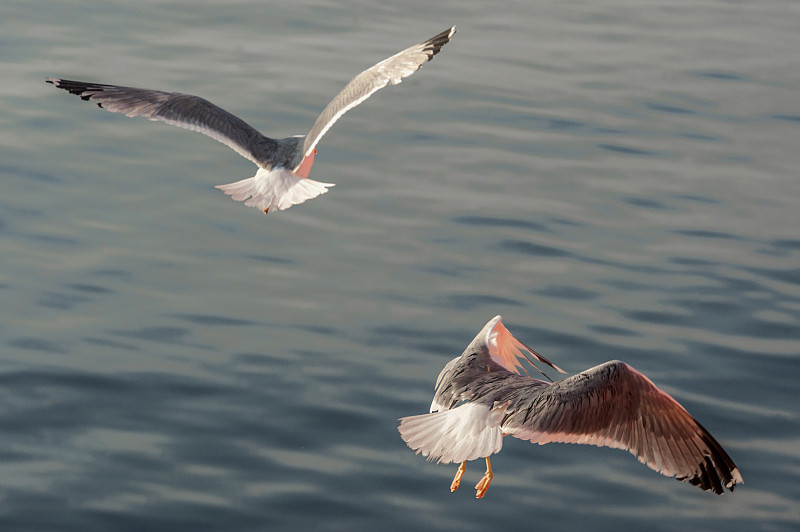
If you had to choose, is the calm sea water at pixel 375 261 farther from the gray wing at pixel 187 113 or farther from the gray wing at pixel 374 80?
the gray wing at pixel 374 80

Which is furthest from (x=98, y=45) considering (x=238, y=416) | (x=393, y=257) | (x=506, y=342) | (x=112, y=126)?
(x=506, y=342)

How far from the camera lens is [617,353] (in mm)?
13875

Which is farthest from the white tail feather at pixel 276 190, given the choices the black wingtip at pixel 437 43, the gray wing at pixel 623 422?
the gray wing at pixel 623 422

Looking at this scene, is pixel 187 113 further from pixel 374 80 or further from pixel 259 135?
pixel 374 80

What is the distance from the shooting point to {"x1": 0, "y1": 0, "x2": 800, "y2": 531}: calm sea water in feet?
38.0

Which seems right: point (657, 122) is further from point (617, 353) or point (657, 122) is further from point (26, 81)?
point (26, 81)

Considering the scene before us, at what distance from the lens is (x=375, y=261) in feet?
52.4

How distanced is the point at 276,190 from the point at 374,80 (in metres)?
1.41

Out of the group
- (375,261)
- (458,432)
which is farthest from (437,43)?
(375,261)

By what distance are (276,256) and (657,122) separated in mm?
7766

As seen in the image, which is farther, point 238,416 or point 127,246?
point 127,246

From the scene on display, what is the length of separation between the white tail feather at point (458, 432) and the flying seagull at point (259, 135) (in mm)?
3105

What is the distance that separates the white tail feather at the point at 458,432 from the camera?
891cm

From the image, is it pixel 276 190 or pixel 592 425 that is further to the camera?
pixel 276 190
